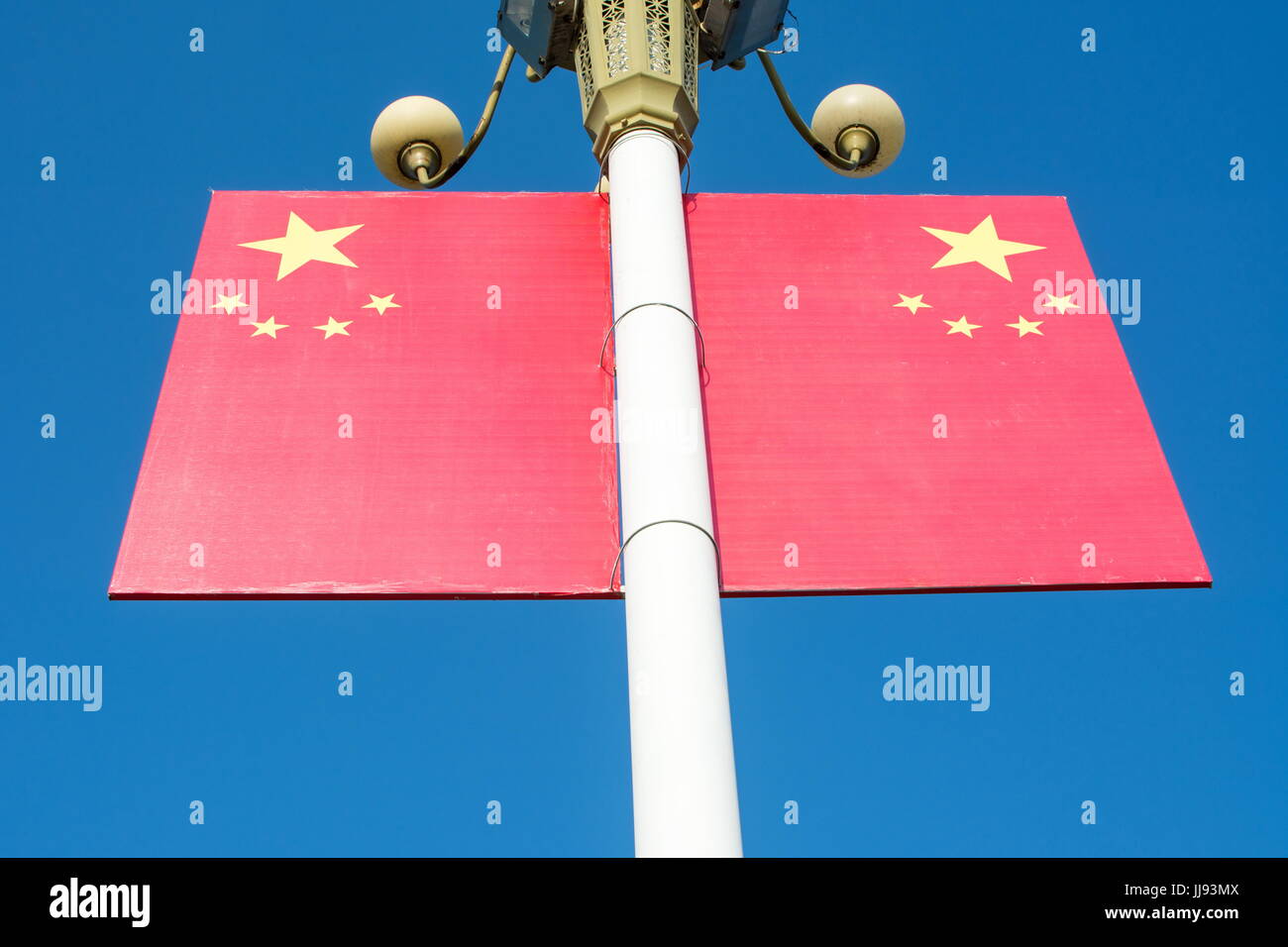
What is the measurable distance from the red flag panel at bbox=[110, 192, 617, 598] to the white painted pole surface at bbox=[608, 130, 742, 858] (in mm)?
459

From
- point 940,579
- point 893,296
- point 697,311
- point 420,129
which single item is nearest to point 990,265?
point 893,296

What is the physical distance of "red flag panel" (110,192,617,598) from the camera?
746 cm

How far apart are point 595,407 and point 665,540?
4.32 ft

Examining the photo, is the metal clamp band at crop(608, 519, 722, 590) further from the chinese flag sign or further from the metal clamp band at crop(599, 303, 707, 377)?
the metal clamp band at crop(599, 303, 707, 377)

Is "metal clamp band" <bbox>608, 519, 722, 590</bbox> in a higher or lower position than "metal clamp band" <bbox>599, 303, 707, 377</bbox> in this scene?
lower

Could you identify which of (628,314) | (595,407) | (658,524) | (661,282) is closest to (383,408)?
(595,407)

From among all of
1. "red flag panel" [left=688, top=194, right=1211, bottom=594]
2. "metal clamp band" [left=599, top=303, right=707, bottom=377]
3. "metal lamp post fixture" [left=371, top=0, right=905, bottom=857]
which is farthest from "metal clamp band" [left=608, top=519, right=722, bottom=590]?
"metal clamp band" [left=599, top=303, right=707, bottom=377]

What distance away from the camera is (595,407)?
8.21 meters

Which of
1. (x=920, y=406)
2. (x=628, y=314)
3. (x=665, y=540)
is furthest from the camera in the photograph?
(x=920, y=406)

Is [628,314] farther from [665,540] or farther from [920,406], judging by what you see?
[920,406]

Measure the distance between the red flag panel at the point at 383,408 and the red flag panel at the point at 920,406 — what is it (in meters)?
0.68

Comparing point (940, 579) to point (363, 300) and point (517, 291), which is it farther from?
point (363, 300)

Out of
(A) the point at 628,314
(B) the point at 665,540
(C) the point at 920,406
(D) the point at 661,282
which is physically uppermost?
(D) the point at 661,282

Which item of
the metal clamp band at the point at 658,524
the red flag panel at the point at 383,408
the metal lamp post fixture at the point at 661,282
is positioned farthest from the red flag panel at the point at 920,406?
the red flag panel at the point at 383,408
